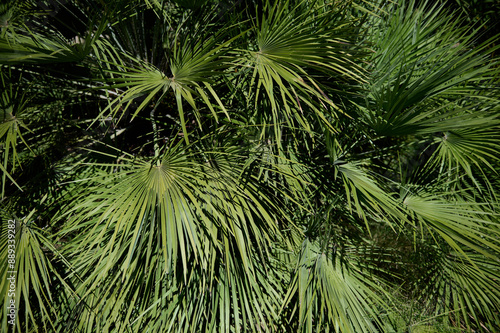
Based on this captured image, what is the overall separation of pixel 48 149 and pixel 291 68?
48.4 inches

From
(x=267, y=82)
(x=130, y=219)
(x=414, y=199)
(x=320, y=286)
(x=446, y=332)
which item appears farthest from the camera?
(x=446, y=332)

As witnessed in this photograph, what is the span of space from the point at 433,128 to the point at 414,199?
0.37 metres

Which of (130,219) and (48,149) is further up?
(48,149)

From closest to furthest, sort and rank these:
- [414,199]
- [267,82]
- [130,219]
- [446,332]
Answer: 1. [130,219]
2. [267,82]
3. [414,199]
4. [446,332]

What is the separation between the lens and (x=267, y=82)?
1.19m

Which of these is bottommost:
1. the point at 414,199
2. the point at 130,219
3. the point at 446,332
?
the point at 446,332

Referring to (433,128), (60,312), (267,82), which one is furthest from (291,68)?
(60,312)

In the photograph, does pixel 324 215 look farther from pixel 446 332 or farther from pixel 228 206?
pixel 446 332

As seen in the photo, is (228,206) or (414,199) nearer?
(228,206)

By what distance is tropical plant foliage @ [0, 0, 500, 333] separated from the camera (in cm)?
116

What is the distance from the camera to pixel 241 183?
127 cm

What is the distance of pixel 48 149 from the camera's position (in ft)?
5.10

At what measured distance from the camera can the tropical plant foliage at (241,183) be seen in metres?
1.16

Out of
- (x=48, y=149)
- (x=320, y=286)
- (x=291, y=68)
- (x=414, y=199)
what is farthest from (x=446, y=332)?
(x=48, y=149)
